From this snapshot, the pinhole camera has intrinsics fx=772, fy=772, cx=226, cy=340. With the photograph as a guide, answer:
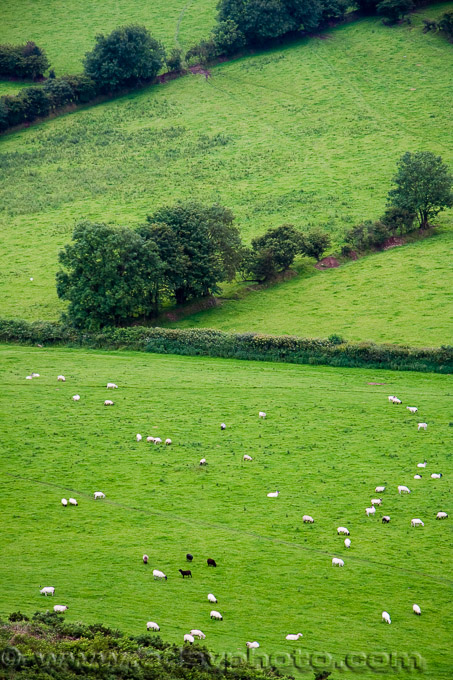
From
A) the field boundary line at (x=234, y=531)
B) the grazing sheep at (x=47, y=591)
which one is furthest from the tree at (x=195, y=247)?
the grazing sheep at (x=47, y=591)

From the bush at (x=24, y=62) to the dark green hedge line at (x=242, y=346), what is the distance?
68.9 metres

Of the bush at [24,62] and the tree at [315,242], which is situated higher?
the bush at [24,62]

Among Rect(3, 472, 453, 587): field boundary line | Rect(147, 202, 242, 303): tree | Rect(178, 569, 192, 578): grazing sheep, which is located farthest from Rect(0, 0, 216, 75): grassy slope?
Rect(178, 569, 192, 578): grazing sheep

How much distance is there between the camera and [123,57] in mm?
119750

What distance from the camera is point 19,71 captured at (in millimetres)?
126625

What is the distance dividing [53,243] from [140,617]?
6574 cm

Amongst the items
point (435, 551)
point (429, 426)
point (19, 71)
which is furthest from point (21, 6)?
point (435, 551)

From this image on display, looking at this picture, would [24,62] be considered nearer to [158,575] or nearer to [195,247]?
[195,247]

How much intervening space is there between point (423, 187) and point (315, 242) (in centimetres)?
1331

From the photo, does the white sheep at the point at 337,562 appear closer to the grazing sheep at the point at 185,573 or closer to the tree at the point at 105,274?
the grazing sheep at the point at 185,573

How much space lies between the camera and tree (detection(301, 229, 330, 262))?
271 feet

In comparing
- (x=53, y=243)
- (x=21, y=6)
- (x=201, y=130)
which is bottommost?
(x=53, y=243)

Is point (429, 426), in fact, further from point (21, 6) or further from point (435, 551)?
point (21, 6)

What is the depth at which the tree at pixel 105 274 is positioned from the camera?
7138 cm
